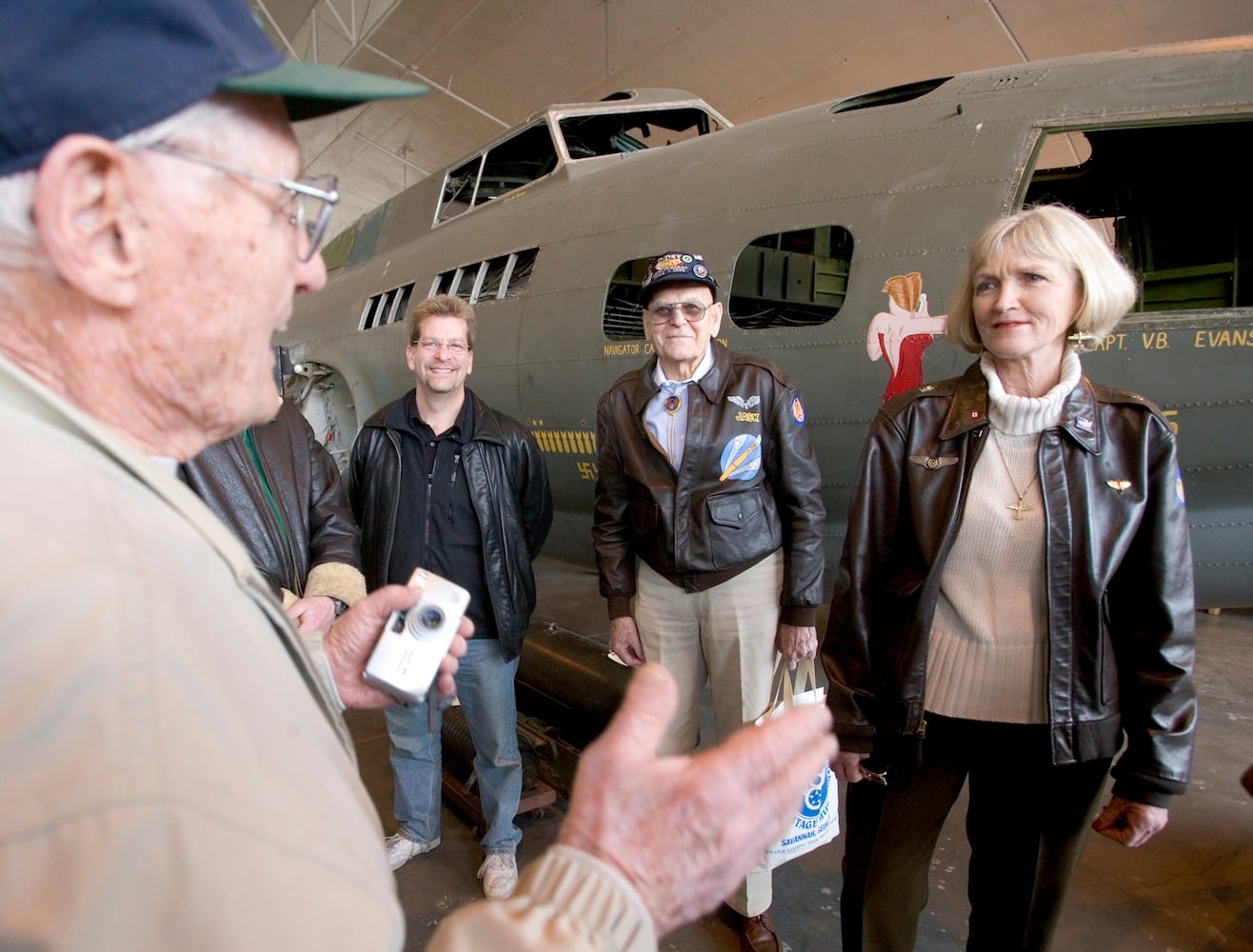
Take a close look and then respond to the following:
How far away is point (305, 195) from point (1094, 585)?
5.41 ft

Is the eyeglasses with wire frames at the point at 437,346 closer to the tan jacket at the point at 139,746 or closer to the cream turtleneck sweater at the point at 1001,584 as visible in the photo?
the cream turtleneck sweater at the point at 1001,584

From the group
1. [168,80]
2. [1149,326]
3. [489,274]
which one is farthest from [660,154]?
[168,80]

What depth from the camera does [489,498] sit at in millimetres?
2641

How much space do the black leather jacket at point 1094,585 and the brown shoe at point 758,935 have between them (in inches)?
37.6

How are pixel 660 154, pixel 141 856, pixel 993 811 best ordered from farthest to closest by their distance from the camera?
1. pixel 660 154
2. pixel 993 811
3. pixel 141 856

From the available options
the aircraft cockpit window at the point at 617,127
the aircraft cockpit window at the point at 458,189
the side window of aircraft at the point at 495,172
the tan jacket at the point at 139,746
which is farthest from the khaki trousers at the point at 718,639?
the aircraft cockpit window at the point at 458,189

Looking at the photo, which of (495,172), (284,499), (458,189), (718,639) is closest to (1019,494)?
(718,639)

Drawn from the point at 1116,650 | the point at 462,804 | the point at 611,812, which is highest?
the point at 611,812

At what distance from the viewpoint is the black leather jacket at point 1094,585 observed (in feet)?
5.10

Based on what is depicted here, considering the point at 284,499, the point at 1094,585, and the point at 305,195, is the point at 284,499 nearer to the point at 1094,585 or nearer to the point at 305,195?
→ the point at 305,195

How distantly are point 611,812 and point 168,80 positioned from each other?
2.65 feet

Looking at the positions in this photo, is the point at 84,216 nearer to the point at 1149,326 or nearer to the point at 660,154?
the point at 1149,326

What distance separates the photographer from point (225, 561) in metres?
0.68

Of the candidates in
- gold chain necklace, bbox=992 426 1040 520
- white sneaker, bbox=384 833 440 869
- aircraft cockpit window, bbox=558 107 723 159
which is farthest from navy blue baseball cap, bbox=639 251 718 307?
aircraft cockpit window, bbox=558 107 723 159
